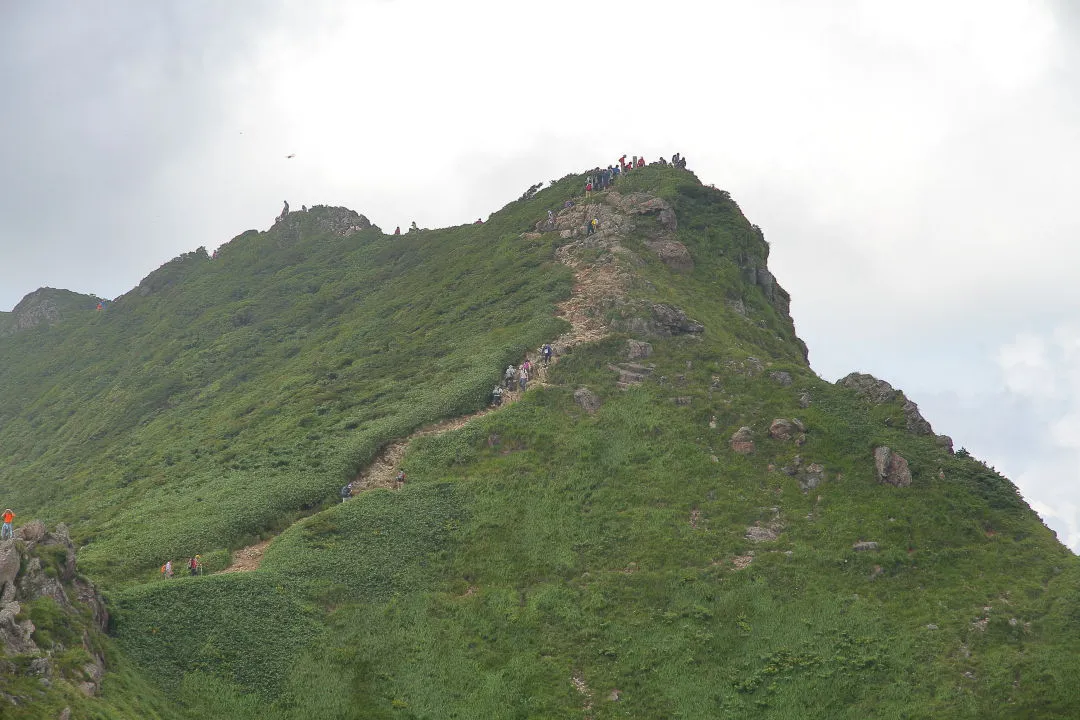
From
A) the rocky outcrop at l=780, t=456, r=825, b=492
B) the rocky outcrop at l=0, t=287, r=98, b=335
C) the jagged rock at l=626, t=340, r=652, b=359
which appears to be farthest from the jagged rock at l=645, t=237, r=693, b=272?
the rocky outcrop at l=0, t=287, r=98, b=335

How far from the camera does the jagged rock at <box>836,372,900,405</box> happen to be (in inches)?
2101

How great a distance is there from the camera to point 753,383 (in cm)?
5722

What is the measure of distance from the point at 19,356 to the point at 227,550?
102791 millimetres

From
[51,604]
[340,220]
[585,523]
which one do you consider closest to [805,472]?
[585,523]

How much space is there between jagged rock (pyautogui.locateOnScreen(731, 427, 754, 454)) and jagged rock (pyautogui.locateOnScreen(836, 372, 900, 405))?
326 inches

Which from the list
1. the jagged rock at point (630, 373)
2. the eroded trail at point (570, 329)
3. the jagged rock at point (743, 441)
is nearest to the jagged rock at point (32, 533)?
the eroded trail at point (570, 329)

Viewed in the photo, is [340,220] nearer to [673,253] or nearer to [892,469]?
[673,253]

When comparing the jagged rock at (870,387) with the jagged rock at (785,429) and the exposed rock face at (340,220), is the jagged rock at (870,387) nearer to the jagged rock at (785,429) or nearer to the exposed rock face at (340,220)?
the jagged rock at (785,429)

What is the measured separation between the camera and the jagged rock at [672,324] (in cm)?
6475

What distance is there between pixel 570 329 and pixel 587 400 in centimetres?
1003

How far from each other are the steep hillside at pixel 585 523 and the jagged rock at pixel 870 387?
0.46 meters

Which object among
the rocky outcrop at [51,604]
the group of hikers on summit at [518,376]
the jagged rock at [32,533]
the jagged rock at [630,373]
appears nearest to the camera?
the rocky outcrop at [51,604]

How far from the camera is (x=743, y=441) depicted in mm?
52281

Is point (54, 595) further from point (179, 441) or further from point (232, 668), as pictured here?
point (179, 441)
